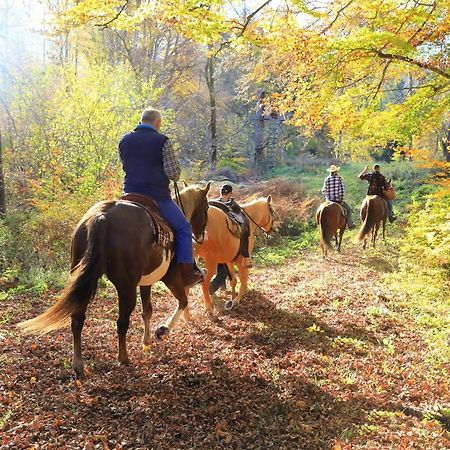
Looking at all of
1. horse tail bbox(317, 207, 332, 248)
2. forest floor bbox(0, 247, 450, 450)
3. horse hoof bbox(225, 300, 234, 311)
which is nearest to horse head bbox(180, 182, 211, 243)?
forest floor bbox(0, 247, 450, 450)

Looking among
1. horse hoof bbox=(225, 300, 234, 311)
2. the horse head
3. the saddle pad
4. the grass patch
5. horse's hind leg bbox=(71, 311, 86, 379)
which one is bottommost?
the grass patch

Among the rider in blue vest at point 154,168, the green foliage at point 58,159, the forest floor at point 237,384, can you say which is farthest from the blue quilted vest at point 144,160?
the green foliage at point 58,159

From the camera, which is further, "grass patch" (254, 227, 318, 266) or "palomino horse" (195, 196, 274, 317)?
"grass patch" (254, 227, 318, 266)

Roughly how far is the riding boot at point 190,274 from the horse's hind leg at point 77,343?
57.6 inches

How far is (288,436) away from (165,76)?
84.5 ft

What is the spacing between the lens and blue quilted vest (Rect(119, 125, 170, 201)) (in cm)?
500

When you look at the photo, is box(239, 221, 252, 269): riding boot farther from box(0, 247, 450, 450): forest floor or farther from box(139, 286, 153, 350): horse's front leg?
box(139, 286, 153, 350): horse's front leg

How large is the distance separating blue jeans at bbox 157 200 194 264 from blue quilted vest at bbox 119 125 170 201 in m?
0.20

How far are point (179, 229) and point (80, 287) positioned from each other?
1550mm

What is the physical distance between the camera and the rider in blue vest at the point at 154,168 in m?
5.01

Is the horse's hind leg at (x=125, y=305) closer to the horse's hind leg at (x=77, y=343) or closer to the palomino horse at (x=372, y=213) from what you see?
the horse's hind leg at (x=77, y=343)

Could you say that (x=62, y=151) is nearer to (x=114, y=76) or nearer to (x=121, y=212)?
(x=114, y=76)

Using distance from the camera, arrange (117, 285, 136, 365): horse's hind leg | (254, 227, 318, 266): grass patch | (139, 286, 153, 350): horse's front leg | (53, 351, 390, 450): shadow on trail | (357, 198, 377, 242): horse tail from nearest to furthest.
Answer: (53, 351, 390, 450): shadow on trail → (117, 285, 136, 365): horse's hind leg → (139, 286, 153, 350): horse's front leg → (357, 198, 377, 242): horse tail → (254, 227, 318, 266): grass patch

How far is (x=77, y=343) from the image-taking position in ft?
14.8
